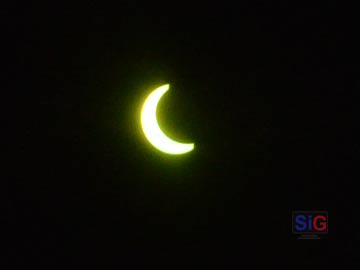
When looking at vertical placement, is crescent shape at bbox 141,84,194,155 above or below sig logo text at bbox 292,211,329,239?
above

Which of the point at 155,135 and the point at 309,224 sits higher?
the point at 155,135

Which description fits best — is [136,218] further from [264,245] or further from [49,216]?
[264,245]

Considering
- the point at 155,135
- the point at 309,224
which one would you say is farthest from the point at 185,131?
the point at 309,224

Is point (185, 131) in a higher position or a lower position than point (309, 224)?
higher

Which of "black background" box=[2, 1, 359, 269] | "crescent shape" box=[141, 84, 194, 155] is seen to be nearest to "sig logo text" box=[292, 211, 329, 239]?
"black background" box=[2, 1, 359, 269]

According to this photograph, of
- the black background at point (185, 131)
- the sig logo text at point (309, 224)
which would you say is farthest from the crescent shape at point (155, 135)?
the sig logo text at point (309, 224)

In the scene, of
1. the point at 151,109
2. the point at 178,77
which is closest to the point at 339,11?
the point at 178,77

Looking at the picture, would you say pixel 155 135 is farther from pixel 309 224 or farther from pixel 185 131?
pixel 309 224

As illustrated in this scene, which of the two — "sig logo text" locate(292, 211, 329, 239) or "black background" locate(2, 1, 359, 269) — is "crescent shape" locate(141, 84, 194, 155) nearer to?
"black background" locate(2, 1, 359, 269)
